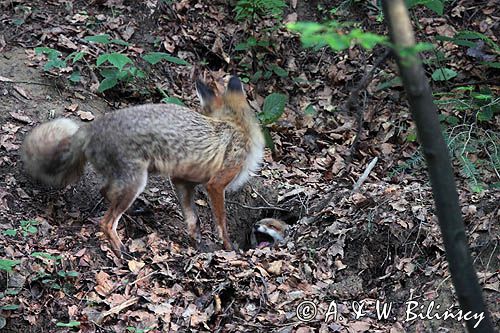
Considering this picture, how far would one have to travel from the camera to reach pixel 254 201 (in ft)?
34.4

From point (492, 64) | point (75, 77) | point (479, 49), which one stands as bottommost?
point (75, 77)

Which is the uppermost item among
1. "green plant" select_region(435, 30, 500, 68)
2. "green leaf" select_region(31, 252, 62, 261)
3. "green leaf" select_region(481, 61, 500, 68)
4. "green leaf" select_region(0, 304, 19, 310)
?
"green plant" select_region(435, 30, 500, 68)

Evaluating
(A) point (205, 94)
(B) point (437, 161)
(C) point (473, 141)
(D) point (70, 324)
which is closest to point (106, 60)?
(A) point (205, 94)

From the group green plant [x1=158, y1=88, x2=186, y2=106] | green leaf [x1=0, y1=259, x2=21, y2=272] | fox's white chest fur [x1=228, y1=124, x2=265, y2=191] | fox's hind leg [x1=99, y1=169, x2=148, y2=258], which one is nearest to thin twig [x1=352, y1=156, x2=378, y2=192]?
fox's white chest fur [x1=228, y1=124, x2=265, y2=191]

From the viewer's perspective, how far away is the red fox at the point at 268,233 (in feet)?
30.2

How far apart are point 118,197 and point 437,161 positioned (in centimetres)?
525

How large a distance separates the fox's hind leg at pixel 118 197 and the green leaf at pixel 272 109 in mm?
3782

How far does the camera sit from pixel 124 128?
26.8 feet

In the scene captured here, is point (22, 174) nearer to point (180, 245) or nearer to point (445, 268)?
point (180, 245)

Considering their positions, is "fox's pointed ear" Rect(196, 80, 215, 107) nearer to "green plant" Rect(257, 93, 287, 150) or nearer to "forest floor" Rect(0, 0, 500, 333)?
"forest floor" Rect(0, 0, 500, 333)

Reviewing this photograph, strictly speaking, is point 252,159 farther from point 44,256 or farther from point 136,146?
point 44,256

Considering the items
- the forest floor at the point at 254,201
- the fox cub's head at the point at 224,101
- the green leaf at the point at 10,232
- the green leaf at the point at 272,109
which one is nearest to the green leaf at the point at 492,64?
the forest floor at the point at 254,201

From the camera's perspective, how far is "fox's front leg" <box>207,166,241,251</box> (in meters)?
8.94

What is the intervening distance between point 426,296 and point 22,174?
554cm
